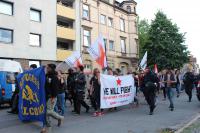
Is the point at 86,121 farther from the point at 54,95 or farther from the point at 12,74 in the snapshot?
the point at 12,74

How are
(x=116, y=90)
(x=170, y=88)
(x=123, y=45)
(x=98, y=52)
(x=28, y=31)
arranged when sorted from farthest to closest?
(x=123, y=45) < (x=28, y=31) < (x=98, y=52) < (x=170, y=88) < (x=116, y=90)

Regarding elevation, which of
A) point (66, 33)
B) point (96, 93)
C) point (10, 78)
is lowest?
point (96, 93)

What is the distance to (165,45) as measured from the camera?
4856 cm

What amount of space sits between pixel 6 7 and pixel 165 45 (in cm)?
2410

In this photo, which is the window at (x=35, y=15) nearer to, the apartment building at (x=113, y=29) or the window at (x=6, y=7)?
the window at (x=6, y=7)

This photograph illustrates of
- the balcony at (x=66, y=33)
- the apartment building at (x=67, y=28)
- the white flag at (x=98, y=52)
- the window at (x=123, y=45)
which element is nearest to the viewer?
the white flag at (x=98, y=52)

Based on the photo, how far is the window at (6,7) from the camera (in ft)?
101

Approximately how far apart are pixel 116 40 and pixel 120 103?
3312cm

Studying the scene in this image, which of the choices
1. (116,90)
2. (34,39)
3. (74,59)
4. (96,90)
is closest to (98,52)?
(116,90)

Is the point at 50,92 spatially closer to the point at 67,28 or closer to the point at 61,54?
the point at 61,54

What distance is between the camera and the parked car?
1738cm

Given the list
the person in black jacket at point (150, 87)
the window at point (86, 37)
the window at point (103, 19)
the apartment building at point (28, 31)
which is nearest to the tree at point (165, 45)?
the window at point (103, 19)

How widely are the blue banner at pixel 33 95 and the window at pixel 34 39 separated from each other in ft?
76.1

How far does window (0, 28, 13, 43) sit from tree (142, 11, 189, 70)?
73.5 feet
